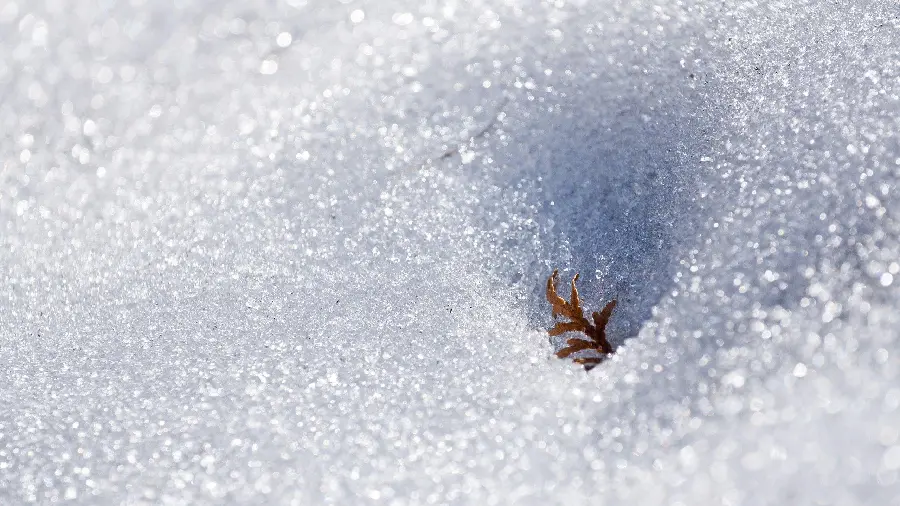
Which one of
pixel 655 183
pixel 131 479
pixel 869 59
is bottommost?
pixel 131 479

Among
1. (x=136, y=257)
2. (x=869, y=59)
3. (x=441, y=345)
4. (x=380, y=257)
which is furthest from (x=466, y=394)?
(x=869, y=59)

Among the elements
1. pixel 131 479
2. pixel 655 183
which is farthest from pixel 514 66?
pixel 131 479

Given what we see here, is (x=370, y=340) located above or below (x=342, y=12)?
below

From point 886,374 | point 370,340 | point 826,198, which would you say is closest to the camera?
point 886,374

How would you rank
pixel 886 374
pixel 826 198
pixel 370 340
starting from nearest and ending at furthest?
pixel 886 374
pixel 826 198
pixel 370 340

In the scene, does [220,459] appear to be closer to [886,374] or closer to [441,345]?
[441,345]

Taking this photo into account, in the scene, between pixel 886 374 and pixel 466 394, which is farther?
pixel 466 394
